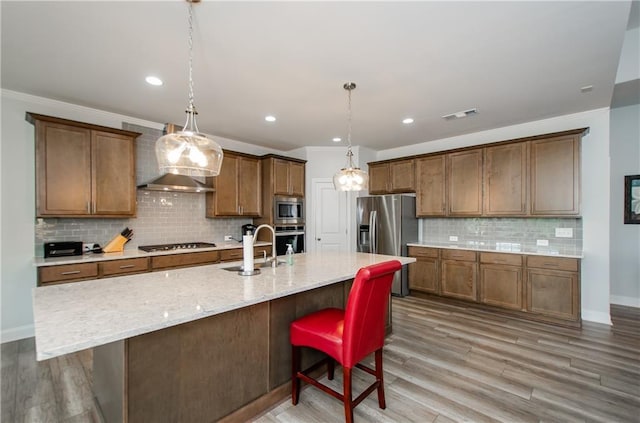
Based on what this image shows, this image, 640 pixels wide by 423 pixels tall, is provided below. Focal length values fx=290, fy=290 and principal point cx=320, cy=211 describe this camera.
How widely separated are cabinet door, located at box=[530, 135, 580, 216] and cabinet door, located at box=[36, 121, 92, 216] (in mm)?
5624

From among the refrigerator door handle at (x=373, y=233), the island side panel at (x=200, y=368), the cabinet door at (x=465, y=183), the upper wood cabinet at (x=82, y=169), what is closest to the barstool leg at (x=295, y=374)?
the island side panel at (x=200, y=368)

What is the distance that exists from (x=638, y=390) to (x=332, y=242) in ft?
13.4

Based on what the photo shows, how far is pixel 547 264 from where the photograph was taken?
3711 millimetres

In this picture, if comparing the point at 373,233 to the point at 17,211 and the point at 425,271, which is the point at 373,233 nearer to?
the point at 425,271

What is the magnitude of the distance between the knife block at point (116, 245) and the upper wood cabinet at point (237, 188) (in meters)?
1.28

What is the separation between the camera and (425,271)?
4770 mm

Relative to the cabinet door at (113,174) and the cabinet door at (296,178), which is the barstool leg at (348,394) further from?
the cabinet door at (296,178)

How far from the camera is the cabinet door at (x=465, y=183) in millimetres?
4426

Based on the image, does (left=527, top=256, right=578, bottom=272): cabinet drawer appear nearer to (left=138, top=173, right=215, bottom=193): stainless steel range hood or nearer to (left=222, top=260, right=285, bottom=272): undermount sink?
(left=222, top=260, right=285, bottom=272): undermount sink

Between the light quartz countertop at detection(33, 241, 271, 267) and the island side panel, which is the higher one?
the light quartz countertop at detection(33, 241, 271, 267)

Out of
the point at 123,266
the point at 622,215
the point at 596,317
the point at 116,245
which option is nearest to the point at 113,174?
the point at 116,245

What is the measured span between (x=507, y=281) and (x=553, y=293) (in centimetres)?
50

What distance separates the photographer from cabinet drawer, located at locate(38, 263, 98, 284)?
2.89 m

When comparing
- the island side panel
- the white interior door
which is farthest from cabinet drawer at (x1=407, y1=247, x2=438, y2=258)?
the island side panel
